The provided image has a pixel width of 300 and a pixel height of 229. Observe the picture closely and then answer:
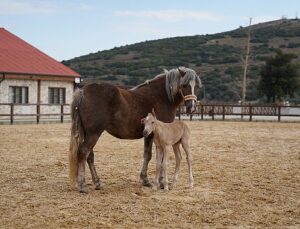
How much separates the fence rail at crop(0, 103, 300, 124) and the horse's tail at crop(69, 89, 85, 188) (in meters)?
16.7

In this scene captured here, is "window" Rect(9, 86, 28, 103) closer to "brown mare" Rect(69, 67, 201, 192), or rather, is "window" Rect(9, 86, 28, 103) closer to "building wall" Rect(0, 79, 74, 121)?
"building wall" Rect(0, 79, 74, 121)

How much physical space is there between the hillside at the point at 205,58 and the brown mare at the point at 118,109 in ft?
140

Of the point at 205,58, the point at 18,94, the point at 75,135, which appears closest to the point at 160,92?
the point at 75,135

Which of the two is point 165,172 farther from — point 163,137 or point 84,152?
point 84,152

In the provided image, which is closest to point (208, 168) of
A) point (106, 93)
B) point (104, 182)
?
point (104, 182)

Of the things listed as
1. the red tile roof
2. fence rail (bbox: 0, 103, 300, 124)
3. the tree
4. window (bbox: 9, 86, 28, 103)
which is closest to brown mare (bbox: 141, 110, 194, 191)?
fence rail (bbox: 0, 103, 300, 124)

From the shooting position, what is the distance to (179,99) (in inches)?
321

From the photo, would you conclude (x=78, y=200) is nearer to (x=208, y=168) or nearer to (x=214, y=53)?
(x=208, y=168)

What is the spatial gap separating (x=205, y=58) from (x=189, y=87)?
63.8 metres

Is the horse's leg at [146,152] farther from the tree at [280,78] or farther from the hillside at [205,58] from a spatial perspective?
the hillside at [205,58]

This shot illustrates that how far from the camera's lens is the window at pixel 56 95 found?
28359 mm

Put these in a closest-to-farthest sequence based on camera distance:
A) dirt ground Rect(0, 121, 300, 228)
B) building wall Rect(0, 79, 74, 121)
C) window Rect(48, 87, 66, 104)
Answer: dirt ground Rect(0, 121, 300, 228)
building wall Rect(0, 79, 74, 121)
window Rect(48, 87, 66, 104)

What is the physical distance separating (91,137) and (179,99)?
172cm

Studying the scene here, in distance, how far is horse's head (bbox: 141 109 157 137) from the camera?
23.8 ft
